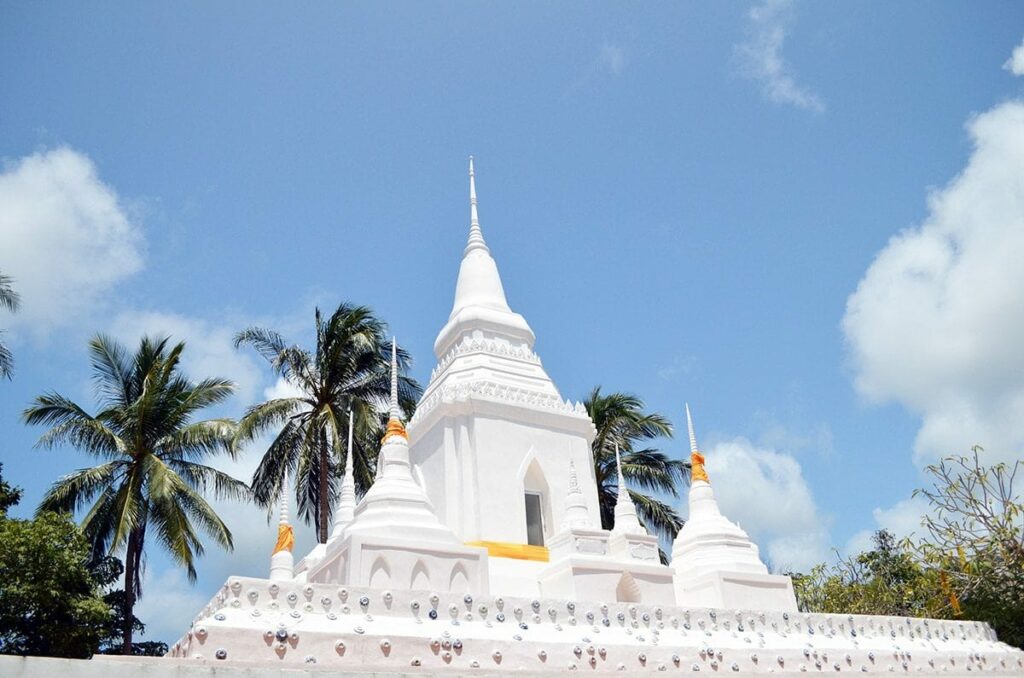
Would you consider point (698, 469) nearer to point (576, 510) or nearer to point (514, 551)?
point (576, 510)

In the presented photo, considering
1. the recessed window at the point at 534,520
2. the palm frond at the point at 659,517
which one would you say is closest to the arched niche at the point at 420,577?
the recessed window at the point at 534,520

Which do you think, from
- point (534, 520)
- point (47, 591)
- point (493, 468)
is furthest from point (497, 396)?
point (47, 591)

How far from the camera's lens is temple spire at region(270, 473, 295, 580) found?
16959mm

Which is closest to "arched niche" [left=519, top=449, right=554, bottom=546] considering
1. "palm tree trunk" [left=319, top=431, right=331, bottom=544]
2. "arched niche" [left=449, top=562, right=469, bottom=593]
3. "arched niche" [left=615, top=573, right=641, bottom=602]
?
"arched niche" [left=615, top=573, right=641, bottom=602]

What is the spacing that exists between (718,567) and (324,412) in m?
13.1

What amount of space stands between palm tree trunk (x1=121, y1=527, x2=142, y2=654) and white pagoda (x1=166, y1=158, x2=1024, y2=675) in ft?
14.0

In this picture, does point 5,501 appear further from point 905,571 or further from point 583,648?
point 905,571

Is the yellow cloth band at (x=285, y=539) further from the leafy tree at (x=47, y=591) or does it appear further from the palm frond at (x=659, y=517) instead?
the palm frond at (x=659, y=517)

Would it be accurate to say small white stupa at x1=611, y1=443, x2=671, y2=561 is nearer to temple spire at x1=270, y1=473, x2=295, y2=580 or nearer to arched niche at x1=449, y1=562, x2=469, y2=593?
arched niche at x1=449, y1=562, x2=469, y2=593

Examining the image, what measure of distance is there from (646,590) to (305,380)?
558 inches

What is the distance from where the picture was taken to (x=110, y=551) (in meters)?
19.5

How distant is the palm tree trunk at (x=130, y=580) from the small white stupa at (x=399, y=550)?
802cm

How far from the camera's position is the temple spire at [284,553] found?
16959 mm

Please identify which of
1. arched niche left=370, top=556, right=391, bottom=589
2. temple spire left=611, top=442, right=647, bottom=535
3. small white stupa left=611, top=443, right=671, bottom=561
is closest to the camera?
arched niche left=370, top=556, right=391, bottom=589
